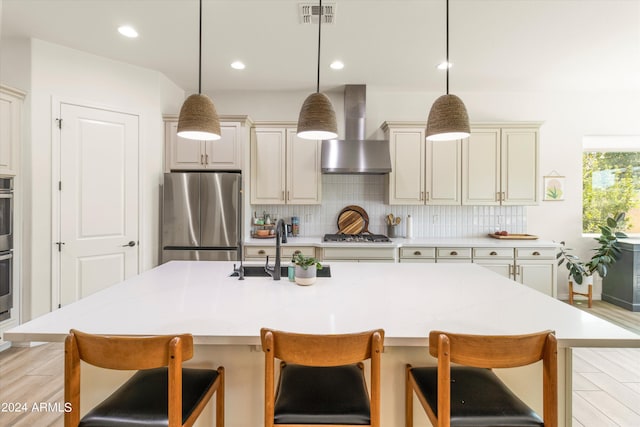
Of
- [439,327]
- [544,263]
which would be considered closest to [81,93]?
[439,327]

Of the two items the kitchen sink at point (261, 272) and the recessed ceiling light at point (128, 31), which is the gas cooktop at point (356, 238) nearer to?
the kitchen sink at point (261, 272)

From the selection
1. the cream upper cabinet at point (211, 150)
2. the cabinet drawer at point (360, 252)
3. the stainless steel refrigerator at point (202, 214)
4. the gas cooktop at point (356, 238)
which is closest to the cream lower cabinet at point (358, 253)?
the cabinet drawer at point (360, 252)

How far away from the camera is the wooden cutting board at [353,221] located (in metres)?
4.26

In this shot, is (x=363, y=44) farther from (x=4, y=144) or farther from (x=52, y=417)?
(x=52, y=417)

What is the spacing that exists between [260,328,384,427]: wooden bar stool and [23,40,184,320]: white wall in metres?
3.06

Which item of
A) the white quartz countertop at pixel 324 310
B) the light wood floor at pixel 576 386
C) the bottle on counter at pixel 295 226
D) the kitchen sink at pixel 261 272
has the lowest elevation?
the light wood floor at pixel 576 386

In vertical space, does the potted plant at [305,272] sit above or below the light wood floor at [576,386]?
above

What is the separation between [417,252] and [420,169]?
104 cm

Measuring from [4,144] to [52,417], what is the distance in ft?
7.58

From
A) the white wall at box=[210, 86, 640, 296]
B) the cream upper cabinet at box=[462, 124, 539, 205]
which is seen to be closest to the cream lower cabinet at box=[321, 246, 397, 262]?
the cream upper cabinet at box=[462, 124, 539, 205]

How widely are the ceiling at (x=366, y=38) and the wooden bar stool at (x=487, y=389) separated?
7.98 feet

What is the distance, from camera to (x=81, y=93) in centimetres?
319

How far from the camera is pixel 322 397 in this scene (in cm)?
116

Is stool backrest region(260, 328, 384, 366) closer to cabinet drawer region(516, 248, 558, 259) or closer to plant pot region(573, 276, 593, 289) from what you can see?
cabinet drawer region(516, 248, 558, 259)
